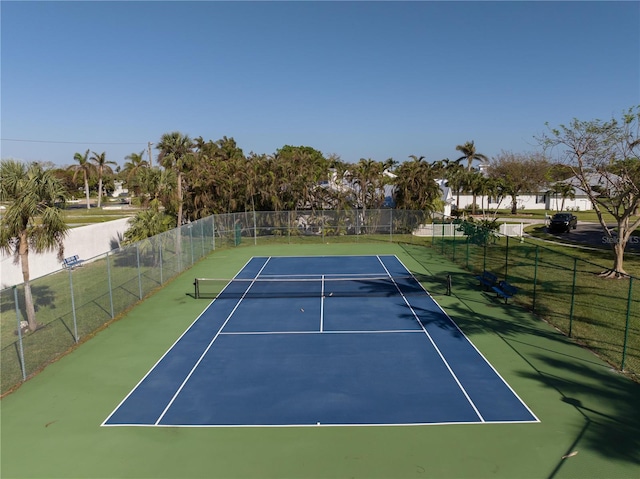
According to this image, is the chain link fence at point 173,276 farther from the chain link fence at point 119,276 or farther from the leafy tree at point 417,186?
the leafy tree at point 417,186

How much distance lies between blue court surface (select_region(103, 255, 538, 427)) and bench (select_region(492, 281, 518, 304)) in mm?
2554

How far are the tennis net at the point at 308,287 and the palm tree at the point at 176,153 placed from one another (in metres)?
10.6

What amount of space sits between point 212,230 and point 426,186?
1734cm

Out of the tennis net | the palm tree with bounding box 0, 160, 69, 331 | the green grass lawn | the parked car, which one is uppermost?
the palm tree with bounding box 0, 160, 69, 331

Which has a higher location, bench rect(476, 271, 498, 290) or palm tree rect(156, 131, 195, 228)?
palm tree rect(156, 131, 195, 228)

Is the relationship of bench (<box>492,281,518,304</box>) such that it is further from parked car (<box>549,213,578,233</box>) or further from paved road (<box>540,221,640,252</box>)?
parked car (<box>549,213,578,233</box>)

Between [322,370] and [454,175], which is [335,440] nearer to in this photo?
[322,370]

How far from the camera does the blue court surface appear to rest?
907 centimetres

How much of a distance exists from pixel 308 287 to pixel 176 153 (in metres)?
16.0

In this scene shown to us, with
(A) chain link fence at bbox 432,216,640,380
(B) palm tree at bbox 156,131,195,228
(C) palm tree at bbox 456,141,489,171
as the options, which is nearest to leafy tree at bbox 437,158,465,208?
(C) palm tree at bbox 456,141,489,171

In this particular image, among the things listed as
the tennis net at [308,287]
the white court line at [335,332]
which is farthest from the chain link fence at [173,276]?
the white court line at [335,332]

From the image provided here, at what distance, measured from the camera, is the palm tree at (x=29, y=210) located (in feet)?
42.7

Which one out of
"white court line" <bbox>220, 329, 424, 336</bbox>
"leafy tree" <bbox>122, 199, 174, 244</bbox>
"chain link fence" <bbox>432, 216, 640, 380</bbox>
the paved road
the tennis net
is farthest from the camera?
the paved road

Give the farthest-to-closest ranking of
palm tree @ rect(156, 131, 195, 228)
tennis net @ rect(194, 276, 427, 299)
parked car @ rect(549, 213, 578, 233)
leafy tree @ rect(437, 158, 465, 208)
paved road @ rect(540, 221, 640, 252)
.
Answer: leafy tree @ rect(437, 158, 465, 208) → parked car @ rect(549, 213, 578, 233) → paved road @ rect(540, 221, 640, 252) → palm tree @ rect(156, 131, 195, 228) → tennis net @ rect(194, 276, 427, 299)
